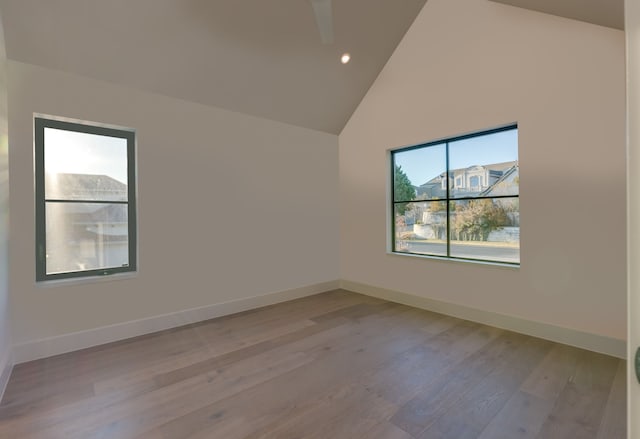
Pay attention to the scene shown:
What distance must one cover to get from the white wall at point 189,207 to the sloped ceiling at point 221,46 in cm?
19

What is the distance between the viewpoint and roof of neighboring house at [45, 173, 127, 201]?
279cm

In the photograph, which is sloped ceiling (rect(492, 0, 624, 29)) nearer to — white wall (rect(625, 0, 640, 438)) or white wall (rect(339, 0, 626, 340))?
white wall (rect(339, 0, 626, 340))

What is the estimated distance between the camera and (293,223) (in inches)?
175

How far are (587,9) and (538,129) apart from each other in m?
0.95

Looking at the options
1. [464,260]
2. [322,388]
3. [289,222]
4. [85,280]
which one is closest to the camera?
[322,388]

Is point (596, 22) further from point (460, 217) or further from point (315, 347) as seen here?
point (315, 347)

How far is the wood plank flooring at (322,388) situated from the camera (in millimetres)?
1755

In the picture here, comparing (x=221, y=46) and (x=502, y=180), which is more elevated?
(x=221, y=46)

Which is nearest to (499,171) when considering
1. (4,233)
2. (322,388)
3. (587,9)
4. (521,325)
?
(587,9)

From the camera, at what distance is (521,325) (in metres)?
3.06

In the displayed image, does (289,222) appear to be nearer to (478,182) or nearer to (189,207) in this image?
(189,207)

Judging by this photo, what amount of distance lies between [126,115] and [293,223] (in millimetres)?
2356

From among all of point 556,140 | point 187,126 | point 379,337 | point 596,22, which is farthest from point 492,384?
point 187,126

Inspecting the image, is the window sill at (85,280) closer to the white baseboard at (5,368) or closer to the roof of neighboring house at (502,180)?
the white baseboard at (5,368)
